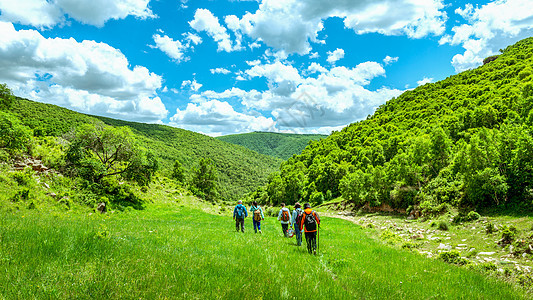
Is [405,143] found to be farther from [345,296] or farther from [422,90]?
[422,90]

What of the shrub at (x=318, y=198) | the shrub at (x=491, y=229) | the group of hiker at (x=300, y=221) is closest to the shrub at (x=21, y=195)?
the group of hiker at (x=300, y=221)

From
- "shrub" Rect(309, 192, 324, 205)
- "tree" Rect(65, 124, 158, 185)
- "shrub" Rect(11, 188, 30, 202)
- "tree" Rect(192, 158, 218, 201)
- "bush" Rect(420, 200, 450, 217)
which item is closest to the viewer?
"shrub" Rect(11, 188, 30, 202)

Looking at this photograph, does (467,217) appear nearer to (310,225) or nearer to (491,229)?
(491,229)

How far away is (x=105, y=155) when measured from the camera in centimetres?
3547

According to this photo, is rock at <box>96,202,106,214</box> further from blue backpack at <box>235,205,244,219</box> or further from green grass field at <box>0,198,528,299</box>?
green grass field at <box>0,198,528,299</box>

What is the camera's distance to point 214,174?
8506 centimetres

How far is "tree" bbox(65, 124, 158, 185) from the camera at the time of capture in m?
30.0

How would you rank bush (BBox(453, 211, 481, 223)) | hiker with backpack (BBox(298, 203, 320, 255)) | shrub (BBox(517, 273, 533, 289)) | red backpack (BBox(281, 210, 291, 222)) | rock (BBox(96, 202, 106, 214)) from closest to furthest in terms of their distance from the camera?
shrub (BBox(517, 273, 533, 289)), hiker with backpack (BBox(298, 203, 320, 255)), red backpack (BBox(281, 210, 291, 222)), bush (BBox(453, 211, 481, 223)), rock (BBox(96, 202, 106, 214))

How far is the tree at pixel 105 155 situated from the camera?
1183 inches

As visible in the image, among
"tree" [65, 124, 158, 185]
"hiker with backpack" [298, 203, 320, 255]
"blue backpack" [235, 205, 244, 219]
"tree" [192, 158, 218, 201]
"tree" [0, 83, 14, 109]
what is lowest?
"tree" [192, 158, 218, 201]

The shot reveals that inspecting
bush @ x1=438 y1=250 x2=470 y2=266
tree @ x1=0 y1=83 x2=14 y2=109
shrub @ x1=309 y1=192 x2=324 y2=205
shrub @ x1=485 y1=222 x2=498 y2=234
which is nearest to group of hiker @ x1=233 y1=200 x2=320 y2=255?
bush @ x1=438 y1=250 x2=470 y2=266

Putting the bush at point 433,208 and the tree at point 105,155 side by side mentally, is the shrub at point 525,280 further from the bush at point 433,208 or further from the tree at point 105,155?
the tree at point 105,155

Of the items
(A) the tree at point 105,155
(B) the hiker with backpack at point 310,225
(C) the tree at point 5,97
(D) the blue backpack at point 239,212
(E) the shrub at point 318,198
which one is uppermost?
(C) the tree at point 5,97

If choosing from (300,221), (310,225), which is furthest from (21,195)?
(310,225)
